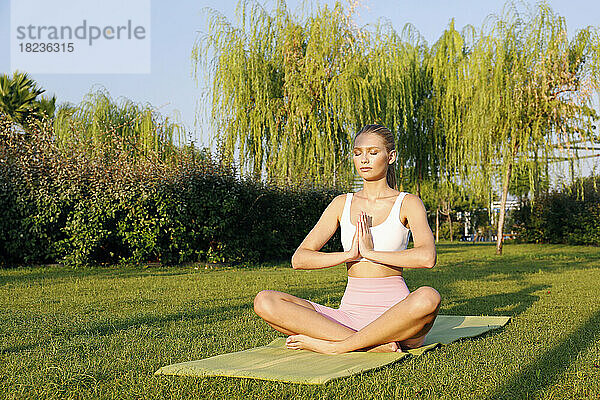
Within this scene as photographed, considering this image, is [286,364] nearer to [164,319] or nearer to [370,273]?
[370,273]

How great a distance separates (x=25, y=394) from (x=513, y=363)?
2.73 m

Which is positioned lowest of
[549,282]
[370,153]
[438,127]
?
[549,282]

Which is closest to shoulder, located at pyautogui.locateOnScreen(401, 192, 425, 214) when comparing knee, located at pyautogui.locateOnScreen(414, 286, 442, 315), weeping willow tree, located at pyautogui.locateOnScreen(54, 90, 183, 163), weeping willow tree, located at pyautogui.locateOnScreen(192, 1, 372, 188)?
knee, located at pyautogui.locateOnScreen(414, 286, 442, 315)

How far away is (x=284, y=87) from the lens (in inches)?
563

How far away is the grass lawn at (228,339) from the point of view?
10.1 ft

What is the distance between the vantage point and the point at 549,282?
9.12 meters

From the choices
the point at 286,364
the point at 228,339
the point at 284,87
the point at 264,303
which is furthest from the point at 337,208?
the point at 284,87

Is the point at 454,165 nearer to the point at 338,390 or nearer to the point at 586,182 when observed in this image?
the point at 586,182

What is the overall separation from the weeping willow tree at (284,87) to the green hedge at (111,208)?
6.86 feet

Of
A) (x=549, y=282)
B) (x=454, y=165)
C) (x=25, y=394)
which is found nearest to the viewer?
(x=25, y=394)

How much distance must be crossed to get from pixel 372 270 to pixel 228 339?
1.31 meters

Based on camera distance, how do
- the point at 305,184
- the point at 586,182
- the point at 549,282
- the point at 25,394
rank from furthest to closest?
the point at 586,182, the point at 305,184, the point at 549,282, the point at 25,394

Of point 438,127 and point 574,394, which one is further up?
point 438,127

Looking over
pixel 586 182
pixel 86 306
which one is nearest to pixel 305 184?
pixel 86 306
